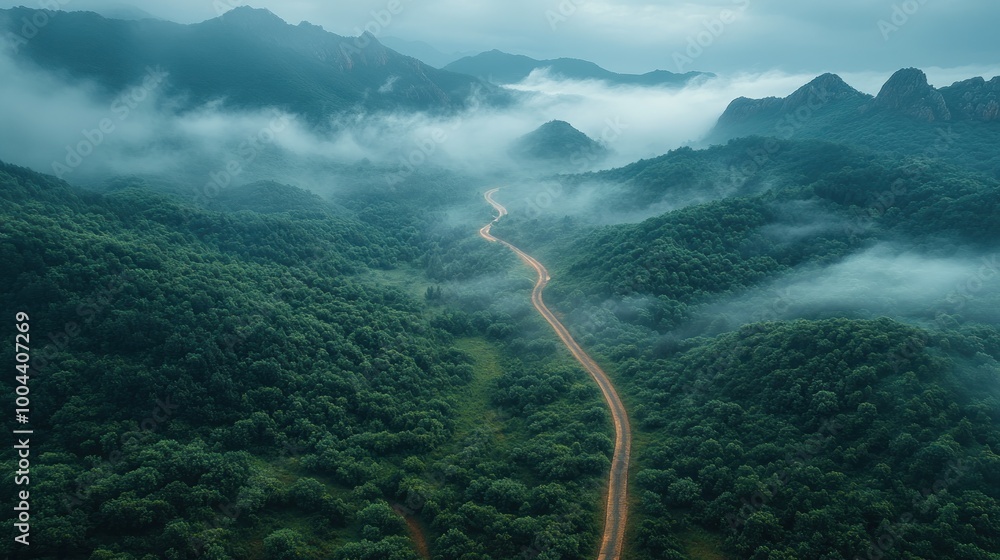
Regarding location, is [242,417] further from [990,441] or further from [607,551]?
[990,441]

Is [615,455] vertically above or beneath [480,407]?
beneath

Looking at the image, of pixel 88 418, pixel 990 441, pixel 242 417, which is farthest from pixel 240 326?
pixel 990 441

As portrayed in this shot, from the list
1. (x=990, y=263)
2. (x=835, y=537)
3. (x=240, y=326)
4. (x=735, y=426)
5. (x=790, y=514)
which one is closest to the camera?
(x=835, y=537)

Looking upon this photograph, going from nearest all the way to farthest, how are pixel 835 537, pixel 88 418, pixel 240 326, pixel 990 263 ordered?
pixel 835 537 < pixel 88 418 < pixel 240 326 < pixel 990 263

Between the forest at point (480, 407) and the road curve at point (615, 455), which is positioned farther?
the road curve at point (615, 455)

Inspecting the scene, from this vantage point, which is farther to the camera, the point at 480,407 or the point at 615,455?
the point at 480,407

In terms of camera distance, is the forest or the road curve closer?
the forest

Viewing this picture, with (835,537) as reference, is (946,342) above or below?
above

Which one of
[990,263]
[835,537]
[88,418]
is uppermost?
[990,263]

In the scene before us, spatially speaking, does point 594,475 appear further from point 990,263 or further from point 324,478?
point 990,263

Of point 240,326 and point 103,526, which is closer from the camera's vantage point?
point 103,526

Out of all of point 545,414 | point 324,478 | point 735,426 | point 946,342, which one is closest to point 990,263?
point 946,342
